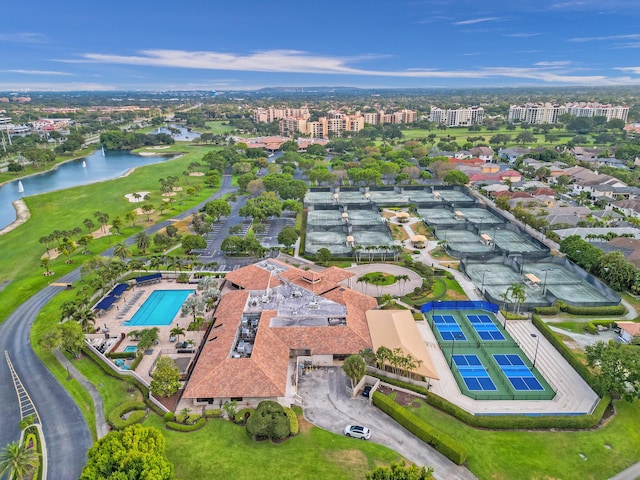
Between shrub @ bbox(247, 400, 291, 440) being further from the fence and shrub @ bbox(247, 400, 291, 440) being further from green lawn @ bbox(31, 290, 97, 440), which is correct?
the fence

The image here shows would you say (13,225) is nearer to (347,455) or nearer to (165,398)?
(165,398)

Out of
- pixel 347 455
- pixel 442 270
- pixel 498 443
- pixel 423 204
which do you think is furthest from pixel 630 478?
pixel 423 204

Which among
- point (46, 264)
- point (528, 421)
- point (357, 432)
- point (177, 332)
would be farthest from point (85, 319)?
point (528, 421)

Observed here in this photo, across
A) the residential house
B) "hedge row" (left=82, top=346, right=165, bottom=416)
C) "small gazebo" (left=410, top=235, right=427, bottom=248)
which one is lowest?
"hedge row" (left=82, top=346, right=165, bottom=416)

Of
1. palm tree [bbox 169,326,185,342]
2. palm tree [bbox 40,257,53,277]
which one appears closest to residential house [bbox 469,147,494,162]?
palm tree [bbox 169,326,185,342]

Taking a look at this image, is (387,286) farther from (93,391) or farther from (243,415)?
(93,391)

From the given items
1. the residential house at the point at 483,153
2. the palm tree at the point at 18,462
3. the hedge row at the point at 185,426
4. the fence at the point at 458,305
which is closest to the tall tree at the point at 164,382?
the hedge row at the point at 185,426
